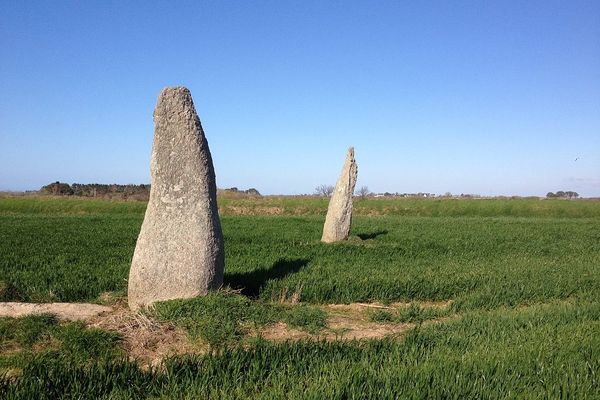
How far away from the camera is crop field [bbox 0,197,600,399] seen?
15.3 feet

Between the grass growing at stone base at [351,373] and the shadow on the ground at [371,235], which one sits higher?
the shadow on the ground at [371,235]

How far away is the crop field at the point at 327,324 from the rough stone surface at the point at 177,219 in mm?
598

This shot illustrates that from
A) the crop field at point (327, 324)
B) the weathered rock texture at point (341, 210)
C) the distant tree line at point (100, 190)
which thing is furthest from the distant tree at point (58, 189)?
the weathered rock texture at point (341, 210)

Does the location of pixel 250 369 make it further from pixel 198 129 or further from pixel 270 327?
pixel 198 129

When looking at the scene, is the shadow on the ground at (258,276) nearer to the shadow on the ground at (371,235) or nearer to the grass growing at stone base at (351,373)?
the grass growing at stone base at (351,373)

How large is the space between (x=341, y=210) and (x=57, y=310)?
11858 mm

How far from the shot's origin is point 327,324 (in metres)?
7.80

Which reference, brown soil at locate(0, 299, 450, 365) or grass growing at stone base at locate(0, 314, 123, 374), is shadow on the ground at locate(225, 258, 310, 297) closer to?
brown soil at locate(0, 299, 450, 365)

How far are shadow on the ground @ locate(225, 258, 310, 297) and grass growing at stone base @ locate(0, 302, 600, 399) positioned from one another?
373 centimetres

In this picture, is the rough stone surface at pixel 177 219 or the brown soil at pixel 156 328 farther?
the rough stone surface at pixel 177 219

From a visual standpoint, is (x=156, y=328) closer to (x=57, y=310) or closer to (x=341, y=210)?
(x=57, y=310)

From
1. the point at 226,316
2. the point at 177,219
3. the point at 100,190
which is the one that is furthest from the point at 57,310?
the point at 100,190

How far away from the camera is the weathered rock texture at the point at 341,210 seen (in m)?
18.0

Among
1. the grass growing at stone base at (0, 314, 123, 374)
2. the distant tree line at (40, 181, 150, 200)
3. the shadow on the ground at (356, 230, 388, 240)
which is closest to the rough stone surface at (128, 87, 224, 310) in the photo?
the grass growing at stone base at (0, 314, 123, 374)
